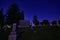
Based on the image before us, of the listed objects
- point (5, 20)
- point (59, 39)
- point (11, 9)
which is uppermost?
point (11, 9)

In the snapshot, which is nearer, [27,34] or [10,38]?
[27,34]

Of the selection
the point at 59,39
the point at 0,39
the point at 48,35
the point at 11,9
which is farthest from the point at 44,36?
the point at 11,9

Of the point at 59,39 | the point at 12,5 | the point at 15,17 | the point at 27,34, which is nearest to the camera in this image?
the point at 59,39

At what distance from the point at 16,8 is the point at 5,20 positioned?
5210 millimetres

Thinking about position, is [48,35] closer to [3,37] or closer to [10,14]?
[3,37]

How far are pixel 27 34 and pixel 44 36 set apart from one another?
1456mm

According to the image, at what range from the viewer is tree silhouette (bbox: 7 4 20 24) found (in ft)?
86.1

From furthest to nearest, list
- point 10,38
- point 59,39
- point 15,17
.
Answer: point 15,17
point 10,38
point 59,39

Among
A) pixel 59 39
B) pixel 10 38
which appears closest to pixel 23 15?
pixel 10 38

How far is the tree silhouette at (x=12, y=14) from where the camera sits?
26.2 meters

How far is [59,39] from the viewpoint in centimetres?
701

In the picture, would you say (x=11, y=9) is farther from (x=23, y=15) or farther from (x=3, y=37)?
(x=3, y=37)

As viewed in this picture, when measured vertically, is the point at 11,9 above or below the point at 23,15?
above

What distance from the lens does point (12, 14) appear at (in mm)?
27391
